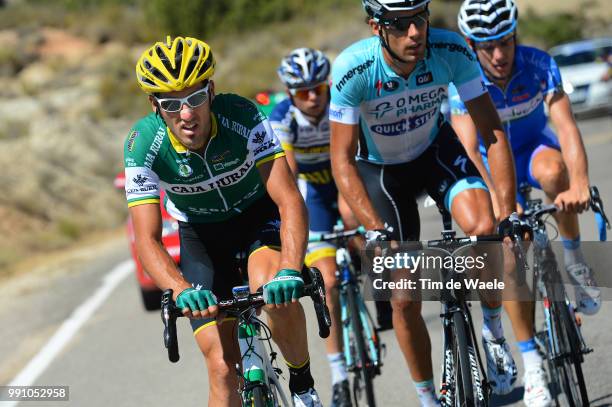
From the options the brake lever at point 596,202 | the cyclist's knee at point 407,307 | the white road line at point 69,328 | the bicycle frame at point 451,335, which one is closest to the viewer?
the bicycle frame at point 451,335

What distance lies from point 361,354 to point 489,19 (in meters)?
2.27

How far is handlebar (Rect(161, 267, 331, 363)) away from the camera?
15.0ft

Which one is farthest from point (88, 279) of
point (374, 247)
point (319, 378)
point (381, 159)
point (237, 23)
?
point (237, 23)

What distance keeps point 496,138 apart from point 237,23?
169ft

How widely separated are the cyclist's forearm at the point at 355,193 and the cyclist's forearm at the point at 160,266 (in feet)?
3.83

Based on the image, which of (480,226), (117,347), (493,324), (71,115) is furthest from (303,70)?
(71,115)

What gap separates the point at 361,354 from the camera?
6871mm

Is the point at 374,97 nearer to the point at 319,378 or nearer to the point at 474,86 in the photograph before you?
the point at 474,86

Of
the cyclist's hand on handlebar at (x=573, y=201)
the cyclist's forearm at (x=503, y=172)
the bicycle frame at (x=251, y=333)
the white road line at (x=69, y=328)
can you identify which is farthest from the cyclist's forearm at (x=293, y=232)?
the white road line at (x=69, y=328)

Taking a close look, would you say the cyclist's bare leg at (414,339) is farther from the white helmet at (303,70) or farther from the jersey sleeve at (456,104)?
the white helmet at (303,70)

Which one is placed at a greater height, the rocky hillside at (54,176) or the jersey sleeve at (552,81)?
the rocky hillside at (54,176)

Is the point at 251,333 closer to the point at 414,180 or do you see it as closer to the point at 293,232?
the point at 293,232

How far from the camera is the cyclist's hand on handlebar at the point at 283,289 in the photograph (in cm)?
465

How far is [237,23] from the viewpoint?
2223 inches
